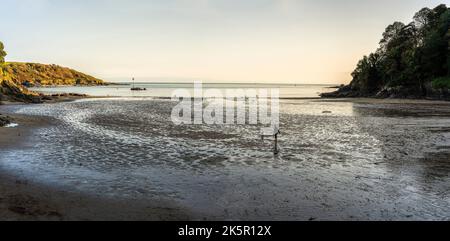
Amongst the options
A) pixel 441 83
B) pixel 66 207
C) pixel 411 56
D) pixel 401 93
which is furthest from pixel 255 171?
pixel 411 56

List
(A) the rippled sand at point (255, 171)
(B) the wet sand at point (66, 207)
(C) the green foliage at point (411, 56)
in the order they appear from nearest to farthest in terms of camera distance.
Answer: (B) the wet sand at point (66, 207), (A) the rippled sand at point (255, 171), (C) the green foliage at point (411, 56)

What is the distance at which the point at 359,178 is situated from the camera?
13.1 metres

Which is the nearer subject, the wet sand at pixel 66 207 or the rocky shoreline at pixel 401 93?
the wet sand at pixel 66 207

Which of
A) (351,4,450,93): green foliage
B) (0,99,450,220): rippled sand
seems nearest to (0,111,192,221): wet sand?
(0,99,450,220): rippled sand

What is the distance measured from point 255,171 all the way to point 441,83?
224ft

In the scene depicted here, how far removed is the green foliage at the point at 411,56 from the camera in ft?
239

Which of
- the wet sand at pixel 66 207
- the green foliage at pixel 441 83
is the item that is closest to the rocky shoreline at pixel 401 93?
the green foliage at pixel 441 83

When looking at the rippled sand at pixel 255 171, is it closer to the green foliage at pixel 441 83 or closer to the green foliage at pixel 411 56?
the green foliage at pixel 441 83

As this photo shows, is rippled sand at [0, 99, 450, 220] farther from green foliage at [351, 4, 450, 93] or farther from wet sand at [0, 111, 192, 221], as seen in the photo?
green foliage at [351, 4, 450, 93]

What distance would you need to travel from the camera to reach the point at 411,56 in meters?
79.6

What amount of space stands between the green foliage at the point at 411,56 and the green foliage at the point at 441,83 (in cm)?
120

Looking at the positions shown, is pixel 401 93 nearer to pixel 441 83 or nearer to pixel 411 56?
pixel 441 83
